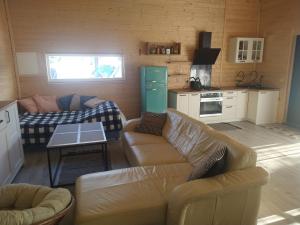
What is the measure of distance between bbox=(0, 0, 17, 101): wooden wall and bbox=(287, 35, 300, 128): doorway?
238 inches

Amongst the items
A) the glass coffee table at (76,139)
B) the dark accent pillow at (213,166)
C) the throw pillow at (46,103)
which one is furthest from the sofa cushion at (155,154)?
the throw pillow at (46,103)

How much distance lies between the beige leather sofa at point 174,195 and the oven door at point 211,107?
313 cm

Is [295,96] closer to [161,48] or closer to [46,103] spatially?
[161,48]

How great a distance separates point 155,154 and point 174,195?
93cm

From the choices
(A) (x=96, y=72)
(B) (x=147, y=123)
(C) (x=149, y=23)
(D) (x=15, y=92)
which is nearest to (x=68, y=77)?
(A) (x=96, y=72)

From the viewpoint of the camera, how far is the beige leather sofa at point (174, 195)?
1.60 metres

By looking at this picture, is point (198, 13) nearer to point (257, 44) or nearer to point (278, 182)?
point (257, 44)

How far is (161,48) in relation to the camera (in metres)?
5.30

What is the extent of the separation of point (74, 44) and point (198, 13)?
3028 mm

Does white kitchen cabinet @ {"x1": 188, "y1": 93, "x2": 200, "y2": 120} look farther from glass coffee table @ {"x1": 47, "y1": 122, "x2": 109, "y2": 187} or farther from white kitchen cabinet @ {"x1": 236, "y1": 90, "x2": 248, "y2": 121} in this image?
glass coffee table @ {"x1": 47, "y1": 122, "x2": 109, "y2": 187}

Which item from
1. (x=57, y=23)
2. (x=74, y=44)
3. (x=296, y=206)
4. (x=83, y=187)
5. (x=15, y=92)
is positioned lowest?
(x=296, y=206)

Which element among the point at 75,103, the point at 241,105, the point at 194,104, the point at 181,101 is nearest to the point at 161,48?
the point at 181,101

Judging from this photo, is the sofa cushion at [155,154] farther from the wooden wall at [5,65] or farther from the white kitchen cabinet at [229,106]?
the white kitchen cabinet at [229,106]

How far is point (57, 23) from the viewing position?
4.69 m
